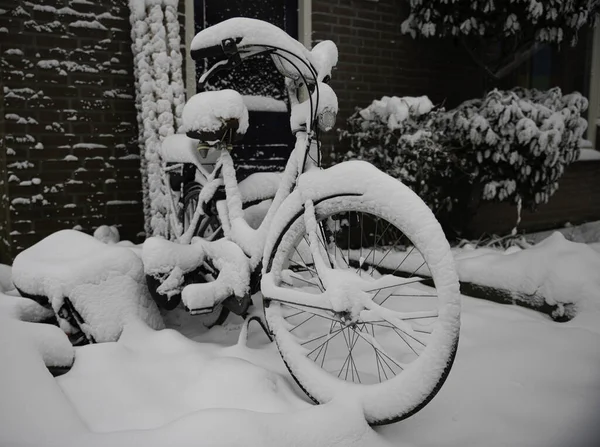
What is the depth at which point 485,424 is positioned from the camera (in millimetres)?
1670

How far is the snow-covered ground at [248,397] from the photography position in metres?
1.46

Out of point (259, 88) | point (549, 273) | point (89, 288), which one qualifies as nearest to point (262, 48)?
point (89, 288)

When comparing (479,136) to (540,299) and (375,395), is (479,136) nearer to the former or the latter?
(540,299)

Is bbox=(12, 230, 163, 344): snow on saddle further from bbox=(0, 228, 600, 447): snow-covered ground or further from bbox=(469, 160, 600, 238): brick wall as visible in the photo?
bbox=(469, 160, 600, 238): brick wall

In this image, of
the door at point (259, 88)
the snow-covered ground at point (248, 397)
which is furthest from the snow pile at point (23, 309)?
the door at point (259, 88)

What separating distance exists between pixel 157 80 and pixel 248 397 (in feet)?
8.65

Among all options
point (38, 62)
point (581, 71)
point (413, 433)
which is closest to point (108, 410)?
point (413, 433)

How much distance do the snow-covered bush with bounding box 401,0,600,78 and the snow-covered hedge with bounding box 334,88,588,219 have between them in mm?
709

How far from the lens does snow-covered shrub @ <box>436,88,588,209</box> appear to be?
13.2 ft

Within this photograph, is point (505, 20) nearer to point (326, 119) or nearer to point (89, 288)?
point (326, 119)

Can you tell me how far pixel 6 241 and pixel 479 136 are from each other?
12.3 ft

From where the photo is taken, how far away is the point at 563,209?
21.4 feet

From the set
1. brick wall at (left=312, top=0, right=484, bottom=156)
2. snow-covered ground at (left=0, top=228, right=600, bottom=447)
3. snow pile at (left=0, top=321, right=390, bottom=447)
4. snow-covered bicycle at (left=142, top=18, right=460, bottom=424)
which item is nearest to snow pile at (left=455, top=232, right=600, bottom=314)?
snow-covered ground at (left=0, top=228, right=600, bottom=447)

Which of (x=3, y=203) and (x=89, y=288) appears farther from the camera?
(x=3, y=203)
